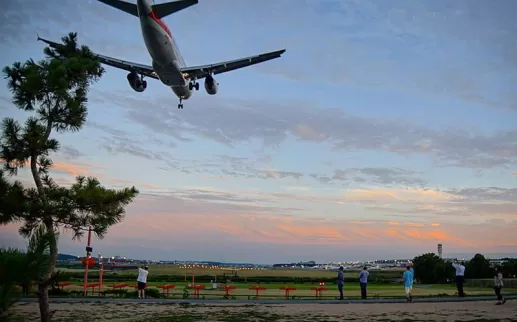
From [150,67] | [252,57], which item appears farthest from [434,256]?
[150,67]

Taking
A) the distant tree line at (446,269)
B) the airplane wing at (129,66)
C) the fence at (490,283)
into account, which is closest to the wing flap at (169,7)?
the airplane wing at (129,66)

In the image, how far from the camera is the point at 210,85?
43.6 metres

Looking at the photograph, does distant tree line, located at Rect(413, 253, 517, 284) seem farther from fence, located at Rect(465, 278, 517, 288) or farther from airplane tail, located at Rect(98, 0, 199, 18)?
airplane tail, located at Rect(98, 0, 199, 18)

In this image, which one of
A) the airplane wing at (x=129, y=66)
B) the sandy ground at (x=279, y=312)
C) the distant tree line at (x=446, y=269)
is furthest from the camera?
the distant tree line at (x=446, y=269)

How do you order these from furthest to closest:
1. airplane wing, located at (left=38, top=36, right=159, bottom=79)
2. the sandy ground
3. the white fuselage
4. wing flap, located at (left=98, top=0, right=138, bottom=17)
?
airplane wing, located at (left=38, top=36, right=159, bottom=79)
the white fuselage
wing flap, located at (left=98, top=0, right=138, bottom=17)
the sandy ground

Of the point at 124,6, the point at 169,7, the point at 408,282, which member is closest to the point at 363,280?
the point at 408,282

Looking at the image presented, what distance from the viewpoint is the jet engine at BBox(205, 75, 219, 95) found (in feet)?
143

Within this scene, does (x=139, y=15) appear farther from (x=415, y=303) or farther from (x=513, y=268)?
(x=513, y=268)

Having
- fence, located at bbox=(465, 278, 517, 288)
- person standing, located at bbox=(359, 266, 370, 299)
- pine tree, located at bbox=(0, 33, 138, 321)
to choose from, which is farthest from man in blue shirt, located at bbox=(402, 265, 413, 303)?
fence, located at bbox=(465, 278, 517, 288)

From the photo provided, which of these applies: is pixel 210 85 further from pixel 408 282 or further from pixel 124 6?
pixel 408 282

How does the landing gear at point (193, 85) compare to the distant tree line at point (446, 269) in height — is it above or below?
above

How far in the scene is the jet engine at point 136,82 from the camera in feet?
139

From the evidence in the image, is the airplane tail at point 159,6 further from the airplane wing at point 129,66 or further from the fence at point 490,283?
the fence at point 490,283

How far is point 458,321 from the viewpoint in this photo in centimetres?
1576
